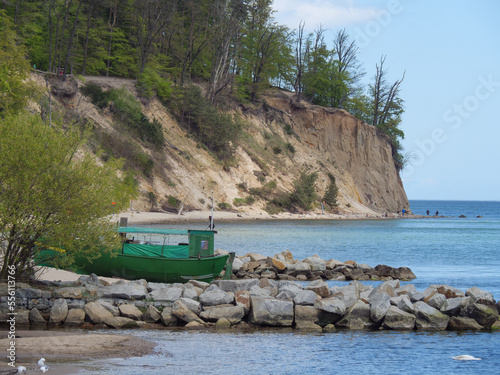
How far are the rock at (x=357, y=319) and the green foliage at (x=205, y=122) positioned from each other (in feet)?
161

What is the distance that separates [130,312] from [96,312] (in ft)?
3.15

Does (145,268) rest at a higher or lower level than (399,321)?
higher

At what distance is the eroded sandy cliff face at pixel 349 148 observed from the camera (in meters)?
85.1

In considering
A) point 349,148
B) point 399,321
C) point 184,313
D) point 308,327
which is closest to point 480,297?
point 399,321

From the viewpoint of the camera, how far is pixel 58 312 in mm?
15336

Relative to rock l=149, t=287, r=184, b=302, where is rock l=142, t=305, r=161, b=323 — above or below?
below

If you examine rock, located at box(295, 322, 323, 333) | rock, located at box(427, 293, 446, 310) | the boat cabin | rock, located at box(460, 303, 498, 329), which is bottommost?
rock, located at box(295, 322, 323, 333)

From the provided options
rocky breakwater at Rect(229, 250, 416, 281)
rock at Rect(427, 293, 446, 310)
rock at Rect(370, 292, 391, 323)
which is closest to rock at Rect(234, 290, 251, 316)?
rock at Rect(370, 292, 391, 323)

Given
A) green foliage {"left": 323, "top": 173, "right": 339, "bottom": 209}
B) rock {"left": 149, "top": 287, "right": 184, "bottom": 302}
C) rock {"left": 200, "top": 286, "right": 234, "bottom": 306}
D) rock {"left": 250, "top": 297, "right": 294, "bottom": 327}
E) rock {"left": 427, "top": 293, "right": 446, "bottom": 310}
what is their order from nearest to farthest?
rock {"left": 250, "top": 297, "right": 294, "bottom": 327} < rock {"left": 200, "top": 286, "right": 234, "bottom": 306} < rock {"left": 149, "top": 287, "right": 184, "bottom": 302} < rock {"left": 427, "top": 293, "right": 446, "bottom": 310} < green foliage {"left": 323, "top": 173, "right": 339, "bottom": 209}

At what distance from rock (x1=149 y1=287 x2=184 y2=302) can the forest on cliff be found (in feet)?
124

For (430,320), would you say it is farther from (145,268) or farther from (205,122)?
(205,122)

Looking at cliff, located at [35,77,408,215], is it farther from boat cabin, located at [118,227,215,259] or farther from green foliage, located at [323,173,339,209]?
boat cabin, located at [118,227,215,259]

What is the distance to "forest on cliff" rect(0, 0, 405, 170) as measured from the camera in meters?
58.0

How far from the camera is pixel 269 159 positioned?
72562 mm
